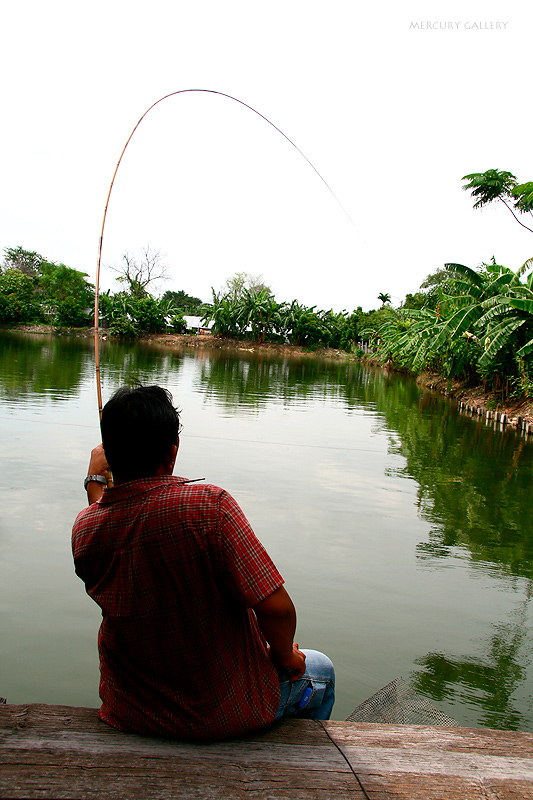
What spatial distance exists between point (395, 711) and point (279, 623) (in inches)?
37.9

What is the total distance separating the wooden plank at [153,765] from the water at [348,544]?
126cm

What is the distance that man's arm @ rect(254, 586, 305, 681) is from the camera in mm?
1358

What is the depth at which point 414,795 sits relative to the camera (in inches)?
51.3

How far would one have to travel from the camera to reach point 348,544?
4691 mm

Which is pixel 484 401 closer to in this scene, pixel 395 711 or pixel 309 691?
pixel 395 711

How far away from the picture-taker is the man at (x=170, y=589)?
4.30 feet

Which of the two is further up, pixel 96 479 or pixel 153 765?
pixel 96 479

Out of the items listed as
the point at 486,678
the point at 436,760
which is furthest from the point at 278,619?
the point at 486,678

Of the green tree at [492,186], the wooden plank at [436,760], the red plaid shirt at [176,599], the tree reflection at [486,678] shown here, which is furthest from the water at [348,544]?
the green tree at [492,186]

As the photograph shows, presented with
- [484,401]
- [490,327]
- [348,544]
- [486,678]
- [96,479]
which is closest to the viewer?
[96,479]

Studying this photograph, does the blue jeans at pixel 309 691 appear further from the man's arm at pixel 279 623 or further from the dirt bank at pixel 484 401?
the dirt bank at pixel 484 401

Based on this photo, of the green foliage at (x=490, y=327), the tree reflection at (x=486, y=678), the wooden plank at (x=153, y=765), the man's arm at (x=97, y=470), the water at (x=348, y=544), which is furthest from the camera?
the green foliage at (x=490, y=327)

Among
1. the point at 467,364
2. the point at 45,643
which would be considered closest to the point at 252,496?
the point at 45,643

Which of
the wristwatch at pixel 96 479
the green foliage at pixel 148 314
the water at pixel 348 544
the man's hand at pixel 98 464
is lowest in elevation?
the water at pixel 348 544
